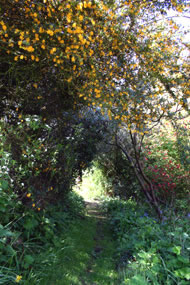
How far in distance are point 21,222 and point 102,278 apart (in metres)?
1.34

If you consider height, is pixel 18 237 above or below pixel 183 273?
above

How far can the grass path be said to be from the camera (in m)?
3.13

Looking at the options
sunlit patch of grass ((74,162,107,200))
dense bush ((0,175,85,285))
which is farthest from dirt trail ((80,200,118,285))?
sunlit patch of grass ((74,162,107,200))

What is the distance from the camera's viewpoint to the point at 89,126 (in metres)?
6.39

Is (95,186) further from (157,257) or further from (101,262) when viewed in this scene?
(157,257)

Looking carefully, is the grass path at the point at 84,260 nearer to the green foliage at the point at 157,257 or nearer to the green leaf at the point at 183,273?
the green foliage at the point at 157,257

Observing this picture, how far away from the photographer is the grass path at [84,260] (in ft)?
10.3

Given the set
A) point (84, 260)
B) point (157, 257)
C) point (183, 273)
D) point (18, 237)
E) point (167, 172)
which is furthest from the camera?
point (167, 172)

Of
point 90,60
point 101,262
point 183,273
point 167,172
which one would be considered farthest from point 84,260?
point 167,172

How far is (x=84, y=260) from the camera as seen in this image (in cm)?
381

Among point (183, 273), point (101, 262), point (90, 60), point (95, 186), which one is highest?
point (90, 60)

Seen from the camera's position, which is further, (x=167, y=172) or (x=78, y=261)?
(x=167, y=172)

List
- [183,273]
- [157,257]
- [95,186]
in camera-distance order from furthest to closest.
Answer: [95,186] → [157,257] → [183,273]

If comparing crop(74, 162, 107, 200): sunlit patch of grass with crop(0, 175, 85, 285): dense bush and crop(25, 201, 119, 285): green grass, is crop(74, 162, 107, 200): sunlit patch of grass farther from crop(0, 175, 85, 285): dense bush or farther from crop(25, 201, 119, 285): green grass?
crop(0, 175, 85, 285): dense bush
